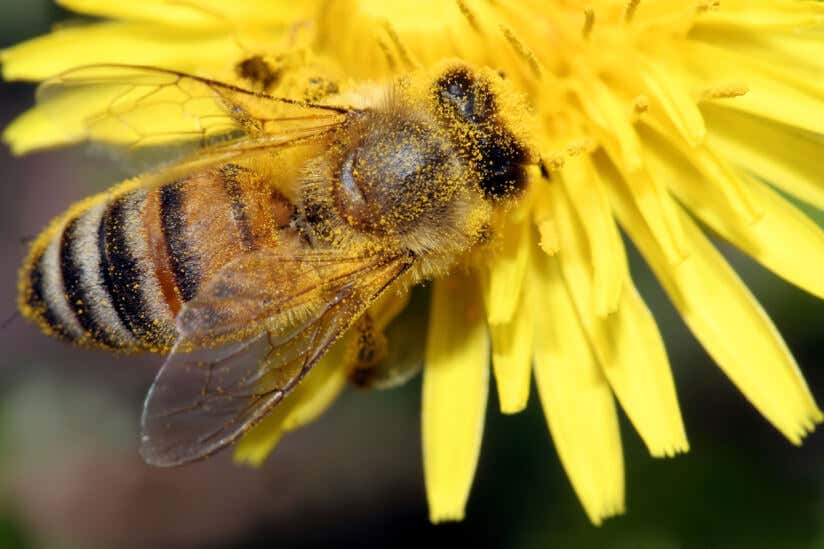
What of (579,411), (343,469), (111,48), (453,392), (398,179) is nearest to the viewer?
(398,179)

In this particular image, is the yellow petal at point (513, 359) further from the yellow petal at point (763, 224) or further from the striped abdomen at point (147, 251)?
the striped abdomen at point (147, 251)

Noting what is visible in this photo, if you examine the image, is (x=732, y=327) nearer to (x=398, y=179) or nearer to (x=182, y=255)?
(x=398, y=179)

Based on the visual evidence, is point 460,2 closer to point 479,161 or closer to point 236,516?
point 479,161

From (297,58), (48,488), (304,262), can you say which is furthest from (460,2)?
(48,488)

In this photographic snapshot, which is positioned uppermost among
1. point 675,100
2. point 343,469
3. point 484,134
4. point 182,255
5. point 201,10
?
point 201,10

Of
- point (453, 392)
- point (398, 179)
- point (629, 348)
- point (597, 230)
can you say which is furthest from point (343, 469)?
point (398, 179)

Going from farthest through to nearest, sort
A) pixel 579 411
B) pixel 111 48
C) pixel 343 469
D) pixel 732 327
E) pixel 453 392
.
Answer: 1. pixel 343 469
2. pixel 111 48
3. pixel 453 392
4. pixel 579 411
5. pixel 732 327
